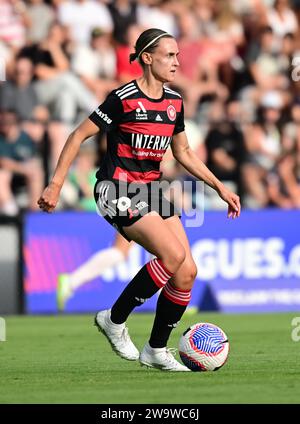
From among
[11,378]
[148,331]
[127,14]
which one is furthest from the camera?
[127,14]

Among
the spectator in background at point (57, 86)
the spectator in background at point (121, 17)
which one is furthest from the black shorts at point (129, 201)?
the spectator in background at point (121, 17)

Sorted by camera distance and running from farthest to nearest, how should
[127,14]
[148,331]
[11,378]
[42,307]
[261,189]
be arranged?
[127,14] → [261,189] → [42,307] → [148,331] → [11,378]

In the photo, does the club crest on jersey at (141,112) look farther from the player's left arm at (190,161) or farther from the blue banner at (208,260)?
the blue banner at (208,260)

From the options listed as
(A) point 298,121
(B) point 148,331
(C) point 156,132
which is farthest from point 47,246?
(C) point 156,132

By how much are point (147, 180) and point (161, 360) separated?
1.38 metres

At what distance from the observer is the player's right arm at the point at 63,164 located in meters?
8.58

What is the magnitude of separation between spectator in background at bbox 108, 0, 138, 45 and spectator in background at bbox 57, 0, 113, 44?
0.19m

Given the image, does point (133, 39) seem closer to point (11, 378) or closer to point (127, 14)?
point (127, 14)

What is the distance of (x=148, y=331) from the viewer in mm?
13383

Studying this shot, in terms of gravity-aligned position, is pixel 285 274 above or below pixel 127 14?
below

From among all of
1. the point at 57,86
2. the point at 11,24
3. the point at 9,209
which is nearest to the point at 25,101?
the point at 57,86

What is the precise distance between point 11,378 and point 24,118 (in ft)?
26.4

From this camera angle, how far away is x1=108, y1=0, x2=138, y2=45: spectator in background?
18531 millimetres

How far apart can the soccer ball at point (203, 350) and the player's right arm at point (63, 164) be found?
154cm
